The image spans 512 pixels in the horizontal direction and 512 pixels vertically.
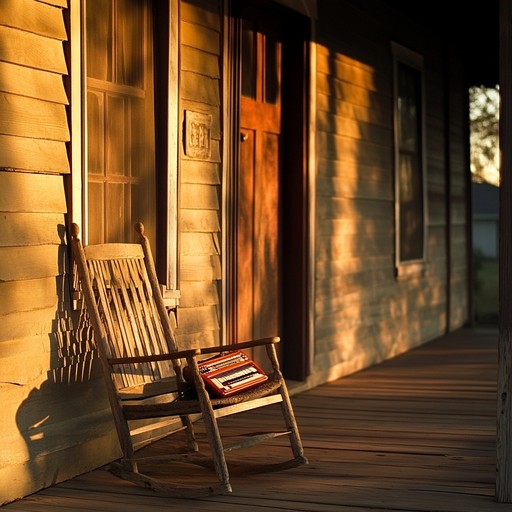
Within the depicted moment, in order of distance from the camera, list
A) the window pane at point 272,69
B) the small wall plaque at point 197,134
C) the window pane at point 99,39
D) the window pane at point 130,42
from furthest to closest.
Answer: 1. the window pane at point 272,69
2. the small wall plaque at point 197,134
3. the window pane at point 130,42
4. the window pane at point 99,39

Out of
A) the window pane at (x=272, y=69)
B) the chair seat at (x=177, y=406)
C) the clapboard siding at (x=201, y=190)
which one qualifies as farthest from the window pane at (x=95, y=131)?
the window pane at (x=272, y=69)

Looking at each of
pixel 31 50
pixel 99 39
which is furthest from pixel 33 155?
pixel 99 39

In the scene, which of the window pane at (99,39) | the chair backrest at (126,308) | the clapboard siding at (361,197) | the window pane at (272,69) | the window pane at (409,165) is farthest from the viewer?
the window pane at (409,165)

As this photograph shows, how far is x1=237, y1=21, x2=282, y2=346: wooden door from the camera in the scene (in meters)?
6.19

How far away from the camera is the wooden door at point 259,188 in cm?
619

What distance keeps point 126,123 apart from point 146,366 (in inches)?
42.0

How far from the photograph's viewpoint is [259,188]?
6410 millimetres

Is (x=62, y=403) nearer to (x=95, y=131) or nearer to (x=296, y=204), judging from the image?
(x=95, y=131)

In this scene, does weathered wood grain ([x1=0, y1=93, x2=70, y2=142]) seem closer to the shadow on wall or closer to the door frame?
the shadow on wall

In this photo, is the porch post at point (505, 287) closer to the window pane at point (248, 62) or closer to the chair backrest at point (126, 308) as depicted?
the chair backrest at point (126, 308)

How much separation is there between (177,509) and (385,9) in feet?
18.0

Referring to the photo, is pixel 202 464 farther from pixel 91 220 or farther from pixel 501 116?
pixel 501 116

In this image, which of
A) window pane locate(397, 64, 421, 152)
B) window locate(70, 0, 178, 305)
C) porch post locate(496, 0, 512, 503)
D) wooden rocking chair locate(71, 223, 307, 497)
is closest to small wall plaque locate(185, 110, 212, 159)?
window locate(70, 0, 178, 305)

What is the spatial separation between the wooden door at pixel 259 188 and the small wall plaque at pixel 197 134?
479mm
